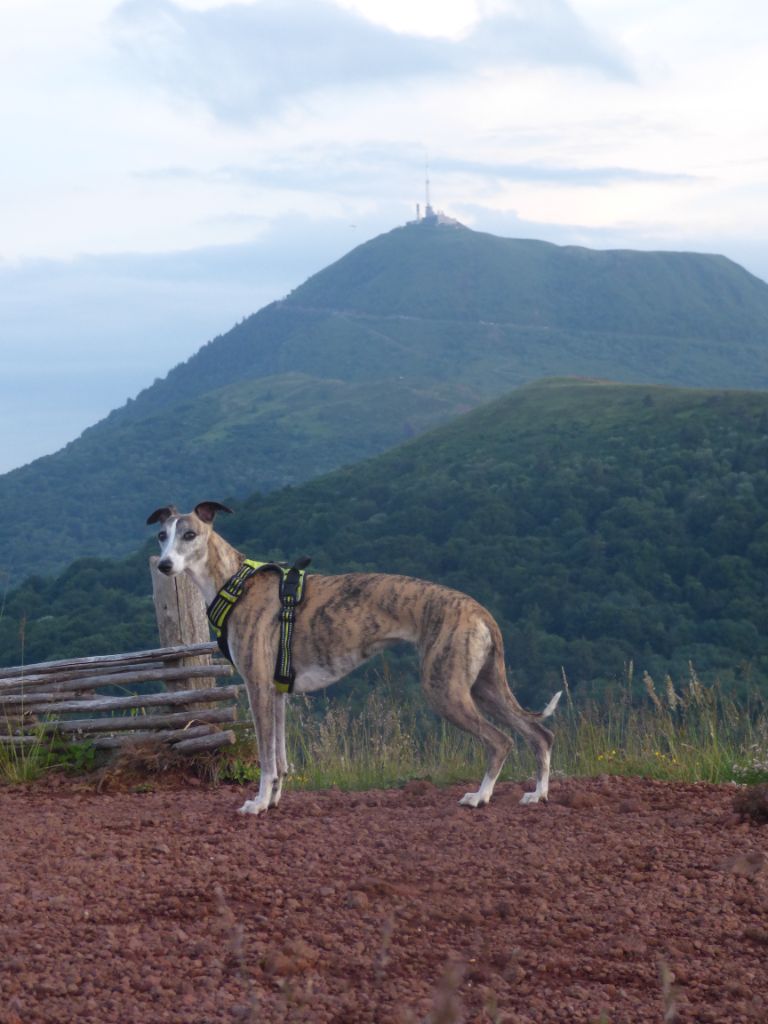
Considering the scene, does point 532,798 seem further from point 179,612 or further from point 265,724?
point 179,612

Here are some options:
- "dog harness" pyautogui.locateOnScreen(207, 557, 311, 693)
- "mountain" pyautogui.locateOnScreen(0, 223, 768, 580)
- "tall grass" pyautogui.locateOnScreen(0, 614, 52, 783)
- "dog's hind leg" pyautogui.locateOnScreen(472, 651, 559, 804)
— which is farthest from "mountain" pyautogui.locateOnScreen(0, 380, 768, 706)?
"mountain" pyautogui.locateOnScreen(0, 223, 768, 580)

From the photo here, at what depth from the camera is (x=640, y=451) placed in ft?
227

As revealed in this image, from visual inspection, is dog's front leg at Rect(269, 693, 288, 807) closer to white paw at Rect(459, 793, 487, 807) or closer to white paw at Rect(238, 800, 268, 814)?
white paw at Rect(238, 800, 268, 814)

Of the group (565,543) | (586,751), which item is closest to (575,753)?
(586,751)

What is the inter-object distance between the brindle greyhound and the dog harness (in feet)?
0.14

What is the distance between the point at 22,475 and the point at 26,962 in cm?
13919

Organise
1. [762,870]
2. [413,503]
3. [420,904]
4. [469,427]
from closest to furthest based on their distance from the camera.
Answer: [420,904]
[762,870]
[413,503]
[469,427]

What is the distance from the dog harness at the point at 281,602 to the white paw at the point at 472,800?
1.24m

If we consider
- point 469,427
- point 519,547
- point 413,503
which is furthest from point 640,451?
point 469,427

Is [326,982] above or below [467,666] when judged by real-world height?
below

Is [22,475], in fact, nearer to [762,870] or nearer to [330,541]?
[330,541]

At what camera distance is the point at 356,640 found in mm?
7223

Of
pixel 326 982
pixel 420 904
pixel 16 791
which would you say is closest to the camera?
pixel 326 982

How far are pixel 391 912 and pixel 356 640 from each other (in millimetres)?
2614
